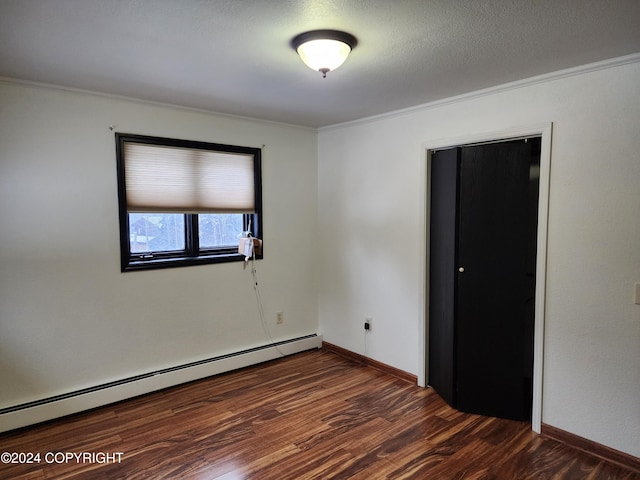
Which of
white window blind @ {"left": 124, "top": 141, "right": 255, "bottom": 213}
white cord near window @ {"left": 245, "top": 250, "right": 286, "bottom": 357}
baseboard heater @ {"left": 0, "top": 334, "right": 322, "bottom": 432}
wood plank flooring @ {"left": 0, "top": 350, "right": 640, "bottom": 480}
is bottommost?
wood plank flooring @ {"left": 0, "top": 350, "right": 640, "bottom": 480}

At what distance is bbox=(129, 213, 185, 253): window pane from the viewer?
11.0ft

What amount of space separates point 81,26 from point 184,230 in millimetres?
2001

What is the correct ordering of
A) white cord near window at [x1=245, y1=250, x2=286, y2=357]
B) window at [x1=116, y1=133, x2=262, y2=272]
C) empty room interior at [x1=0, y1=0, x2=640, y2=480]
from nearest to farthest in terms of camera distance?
empty room interior at [x1=0, y1=0, x2=640, y2=480] → window at [x1=116, y1=133, x2=262, y2=272] → white cord near window at [x1=245, y1=250, x2=286, y2=357]

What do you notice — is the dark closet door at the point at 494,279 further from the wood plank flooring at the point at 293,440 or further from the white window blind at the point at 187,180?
the white window blind at the point at 187,180

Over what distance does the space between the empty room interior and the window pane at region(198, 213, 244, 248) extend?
0.02 meters

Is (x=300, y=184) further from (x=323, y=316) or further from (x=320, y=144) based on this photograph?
(x=323, y=316)

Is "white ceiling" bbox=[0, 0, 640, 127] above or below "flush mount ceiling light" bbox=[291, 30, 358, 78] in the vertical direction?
above

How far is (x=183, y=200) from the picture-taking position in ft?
11.4

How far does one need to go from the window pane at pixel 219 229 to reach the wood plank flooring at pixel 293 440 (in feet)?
4.27

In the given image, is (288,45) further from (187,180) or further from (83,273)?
(83,273)

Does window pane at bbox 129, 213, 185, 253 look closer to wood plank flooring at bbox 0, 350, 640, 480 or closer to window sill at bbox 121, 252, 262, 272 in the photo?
window sill at bbox 121, 252, 262, 272

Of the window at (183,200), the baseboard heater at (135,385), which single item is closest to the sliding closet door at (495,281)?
the baseboard heater at (135,385)

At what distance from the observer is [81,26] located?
189 cm

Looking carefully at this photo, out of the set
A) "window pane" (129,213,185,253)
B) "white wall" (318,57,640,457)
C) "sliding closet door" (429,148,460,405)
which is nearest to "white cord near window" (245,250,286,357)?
"window pane" (129,213,185,253)
